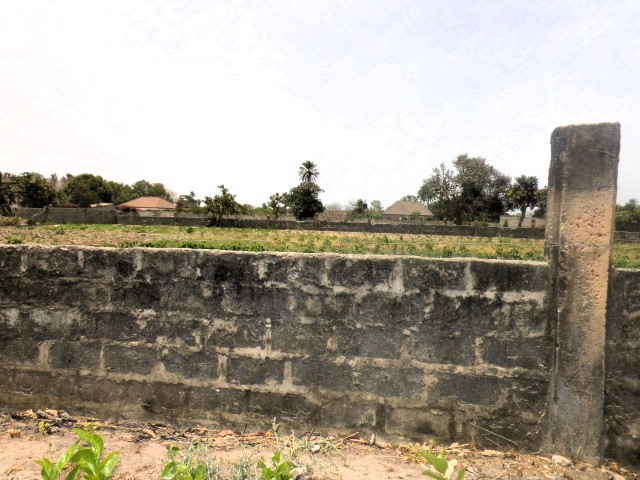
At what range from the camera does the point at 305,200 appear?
62594 millimetres

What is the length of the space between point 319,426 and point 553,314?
165 centimetres

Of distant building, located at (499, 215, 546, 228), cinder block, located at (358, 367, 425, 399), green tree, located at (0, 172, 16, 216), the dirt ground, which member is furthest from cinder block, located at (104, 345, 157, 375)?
green tree, located at (0, 172, 16, 216)

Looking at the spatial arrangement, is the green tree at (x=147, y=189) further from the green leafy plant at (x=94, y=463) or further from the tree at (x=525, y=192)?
the green leafy plant at (x=94, y=463)

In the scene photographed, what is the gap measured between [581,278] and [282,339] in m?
1.89

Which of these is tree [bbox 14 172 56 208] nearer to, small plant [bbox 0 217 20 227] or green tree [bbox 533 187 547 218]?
small plant [bbox 0 217 20 227]

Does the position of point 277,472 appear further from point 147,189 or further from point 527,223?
point 147,189

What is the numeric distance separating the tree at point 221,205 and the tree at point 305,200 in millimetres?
16087

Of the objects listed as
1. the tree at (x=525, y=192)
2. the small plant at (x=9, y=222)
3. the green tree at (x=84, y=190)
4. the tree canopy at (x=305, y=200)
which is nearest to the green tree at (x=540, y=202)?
the tree at (x=525, y=192)

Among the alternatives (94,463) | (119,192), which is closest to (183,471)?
(94,463)

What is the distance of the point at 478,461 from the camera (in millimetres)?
2604

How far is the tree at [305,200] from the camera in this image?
204ft

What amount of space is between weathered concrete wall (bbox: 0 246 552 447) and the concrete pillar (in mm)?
104

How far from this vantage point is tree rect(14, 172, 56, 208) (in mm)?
59250

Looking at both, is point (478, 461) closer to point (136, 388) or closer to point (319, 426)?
point (319, 426)
